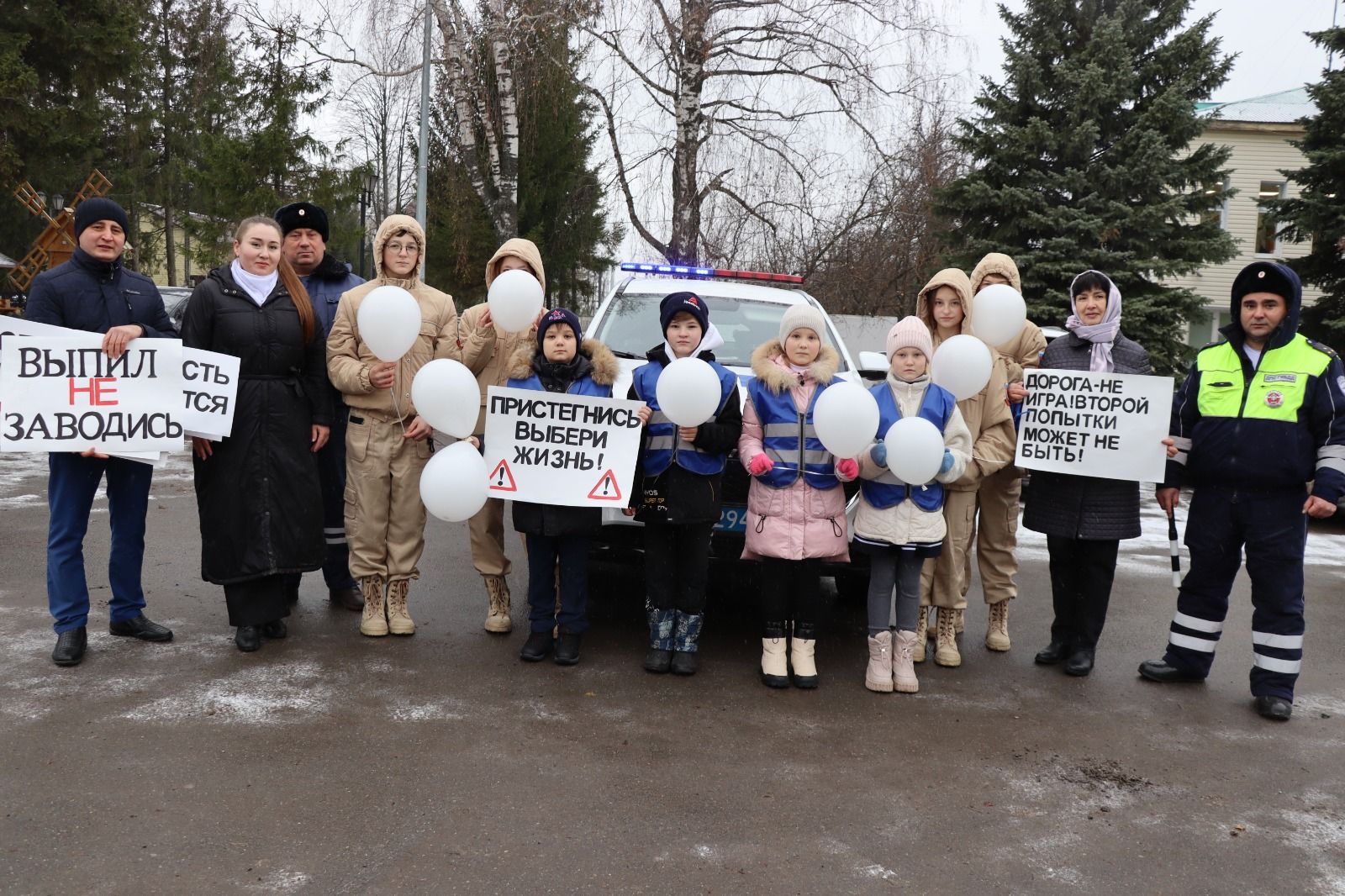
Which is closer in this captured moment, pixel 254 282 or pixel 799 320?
pixel 799 320

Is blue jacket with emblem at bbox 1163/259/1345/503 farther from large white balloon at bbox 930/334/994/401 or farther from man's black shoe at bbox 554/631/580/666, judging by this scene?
man's black shoe at bbox 554/631/580/666

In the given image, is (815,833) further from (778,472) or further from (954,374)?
(954,374)

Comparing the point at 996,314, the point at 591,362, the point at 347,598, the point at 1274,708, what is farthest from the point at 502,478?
the point at 1274,708

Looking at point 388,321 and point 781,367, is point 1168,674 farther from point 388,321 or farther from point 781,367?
point 388,321

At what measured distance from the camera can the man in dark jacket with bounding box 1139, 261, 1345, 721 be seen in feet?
15.6

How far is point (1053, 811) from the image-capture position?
3.72m

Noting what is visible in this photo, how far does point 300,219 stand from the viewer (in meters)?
5.71

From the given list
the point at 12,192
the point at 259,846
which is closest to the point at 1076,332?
the point at 259,846

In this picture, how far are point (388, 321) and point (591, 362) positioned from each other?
996 millimetres

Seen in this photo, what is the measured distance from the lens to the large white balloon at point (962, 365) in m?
4.90

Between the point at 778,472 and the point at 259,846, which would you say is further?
the point at 778,472

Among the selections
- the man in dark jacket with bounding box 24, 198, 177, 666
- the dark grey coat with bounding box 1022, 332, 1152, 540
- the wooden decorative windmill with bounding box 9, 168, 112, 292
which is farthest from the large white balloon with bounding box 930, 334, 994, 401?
the wooden decorative windmill with bounding box 9, 168, 112, 292

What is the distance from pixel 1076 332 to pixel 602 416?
2590 mm

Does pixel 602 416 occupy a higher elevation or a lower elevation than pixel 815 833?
higher
